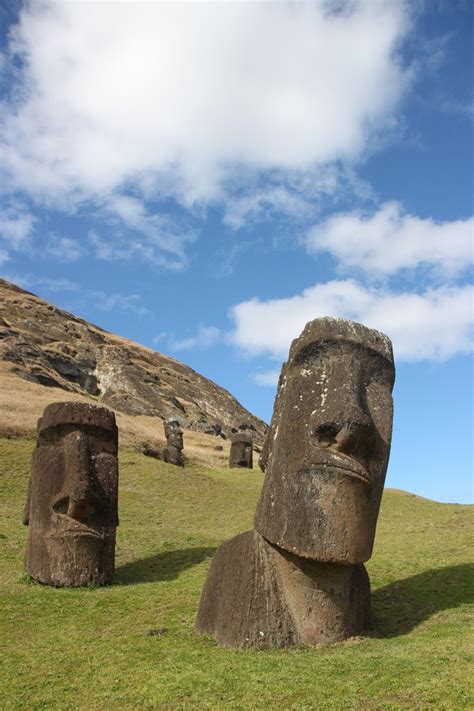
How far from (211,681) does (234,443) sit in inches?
1134

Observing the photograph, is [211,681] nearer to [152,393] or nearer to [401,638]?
[401,638]

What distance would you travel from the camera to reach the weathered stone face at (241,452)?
1367 inches

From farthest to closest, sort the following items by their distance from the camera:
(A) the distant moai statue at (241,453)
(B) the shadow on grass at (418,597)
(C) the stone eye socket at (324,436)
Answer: (A) the distant moai statue at (241,453), (B) the shadow on grass at (418,597), (C) the stone eye socket at (324,436)

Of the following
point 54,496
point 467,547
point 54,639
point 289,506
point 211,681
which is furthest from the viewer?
point 467,547

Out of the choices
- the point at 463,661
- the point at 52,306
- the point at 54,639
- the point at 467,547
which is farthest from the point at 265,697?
the point at 52,306

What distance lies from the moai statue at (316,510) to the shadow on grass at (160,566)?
191 inches

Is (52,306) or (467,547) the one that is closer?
(467,547)

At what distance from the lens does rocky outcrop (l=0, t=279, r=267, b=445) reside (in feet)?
185

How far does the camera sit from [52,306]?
7856cm

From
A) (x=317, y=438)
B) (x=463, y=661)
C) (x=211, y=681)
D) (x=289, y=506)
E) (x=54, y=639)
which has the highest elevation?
(x=317, y=438)

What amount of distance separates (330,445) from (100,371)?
61389 mm

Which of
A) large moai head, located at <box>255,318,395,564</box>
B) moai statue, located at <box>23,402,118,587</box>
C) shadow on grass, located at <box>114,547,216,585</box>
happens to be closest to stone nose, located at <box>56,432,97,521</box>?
moai statue, located at <box>23,402,118,587</box>

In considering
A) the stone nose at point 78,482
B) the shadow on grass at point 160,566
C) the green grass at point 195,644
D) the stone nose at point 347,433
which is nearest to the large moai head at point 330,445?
the stone nose at point 347,433

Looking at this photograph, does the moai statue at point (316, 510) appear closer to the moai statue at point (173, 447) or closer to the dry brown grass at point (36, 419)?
the dry brown grass at point (36, 419)
